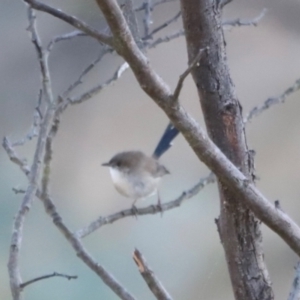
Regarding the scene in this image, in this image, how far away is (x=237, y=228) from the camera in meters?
0.68

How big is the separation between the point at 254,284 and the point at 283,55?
4.43 feet

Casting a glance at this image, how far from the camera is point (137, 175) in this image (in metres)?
1.51

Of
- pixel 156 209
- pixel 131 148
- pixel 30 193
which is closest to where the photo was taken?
pixel 30 193

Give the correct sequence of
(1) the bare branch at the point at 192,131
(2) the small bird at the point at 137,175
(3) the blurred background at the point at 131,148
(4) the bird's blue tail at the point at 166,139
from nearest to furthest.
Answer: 1. (1) the bare branch at the point at 192,131
2. (4) the bird's blue tail at the point at 166,139
3. (2) the small bird at the point at 137,175
4. (3) the blurred background at the point at 131,148

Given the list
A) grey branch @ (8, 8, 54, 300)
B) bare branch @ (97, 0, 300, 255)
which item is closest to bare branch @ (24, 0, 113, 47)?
bare branch @ (97, 0, 300, 255)

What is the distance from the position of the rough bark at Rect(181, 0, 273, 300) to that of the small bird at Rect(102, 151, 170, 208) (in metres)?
0.83

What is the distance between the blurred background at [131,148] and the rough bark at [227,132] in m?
1.06

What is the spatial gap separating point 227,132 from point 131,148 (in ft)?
3.79

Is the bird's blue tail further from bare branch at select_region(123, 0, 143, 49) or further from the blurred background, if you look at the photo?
bare branch at select_region(123, 0, 143, 49)

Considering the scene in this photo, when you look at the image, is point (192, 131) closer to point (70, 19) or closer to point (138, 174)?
point (70, 19)

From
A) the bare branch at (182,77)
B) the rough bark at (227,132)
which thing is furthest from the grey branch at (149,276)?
the bare branch at (182,77)

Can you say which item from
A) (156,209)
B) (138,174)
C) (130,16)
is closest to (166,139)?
(138,174)

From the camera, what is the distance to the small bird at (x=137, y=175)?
4.98 feet

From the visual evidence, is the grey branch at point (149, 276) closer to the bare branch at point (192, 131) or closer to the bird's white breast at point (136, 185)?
the bare branch at point (192, 131)
